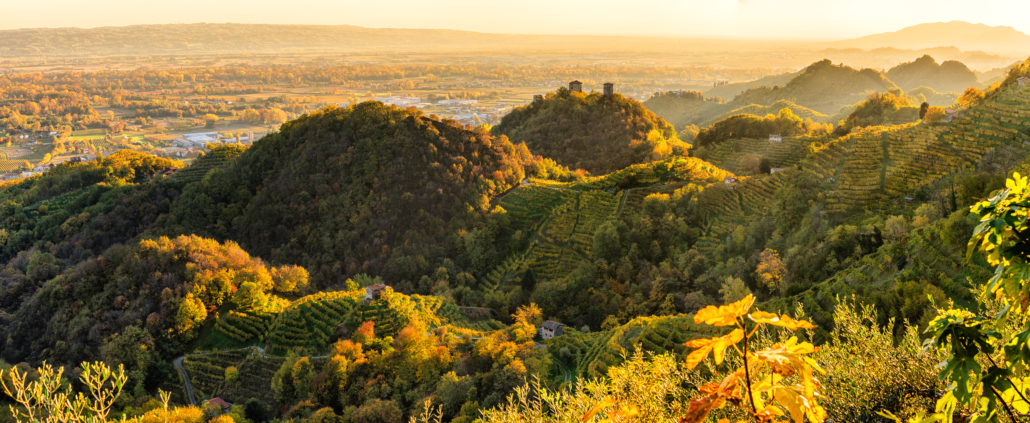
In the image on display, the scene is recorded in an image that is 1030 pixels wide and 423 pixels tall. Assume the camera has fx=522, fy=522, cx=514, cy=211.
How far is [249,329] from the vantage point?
32312 mm

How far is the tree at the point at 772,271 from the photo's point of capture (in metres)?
27.5

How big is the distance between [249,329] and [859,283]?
107ft

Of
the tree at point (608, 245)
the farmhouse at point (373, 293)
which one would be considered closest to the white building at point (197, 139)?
the farmhouse at point (373, 293)

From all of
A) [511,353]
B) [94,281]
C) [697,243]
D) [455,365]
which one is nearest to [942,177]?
[697,243]

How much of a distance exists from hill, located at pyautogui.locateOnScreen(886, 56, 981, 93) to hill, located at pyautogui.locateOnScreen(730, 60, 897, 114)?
1844 centimetres

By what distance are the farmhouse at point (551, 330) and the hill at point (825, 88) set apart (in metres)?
98.8

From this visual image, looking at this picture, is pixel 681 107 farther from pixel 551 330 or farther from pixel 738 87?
pixel 551 330

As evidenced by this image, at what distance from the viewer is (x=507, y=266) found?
42.4m

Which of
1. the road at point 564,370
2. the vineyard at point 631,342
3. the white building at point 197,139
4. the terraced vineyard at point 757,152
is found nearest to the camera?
the vineyard at point 631,342

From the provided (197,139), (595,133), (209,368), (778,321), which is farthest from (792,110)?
(197,139)

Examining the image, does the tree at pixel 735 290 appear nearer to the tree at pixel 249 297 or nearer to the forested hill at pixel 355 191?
the forested hill at pixel 355 191

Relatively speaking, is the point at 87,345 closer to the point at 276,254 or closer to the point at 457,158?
the point at 276,254

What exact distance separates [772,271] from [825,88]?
106855mm

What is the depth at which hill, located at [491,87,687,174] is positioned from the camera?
213 ft
